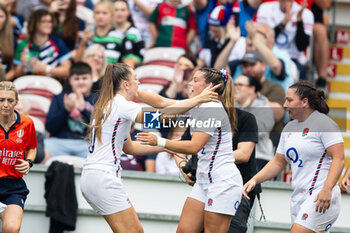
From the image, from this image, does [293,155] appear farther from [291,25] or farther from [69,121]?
[291,25]

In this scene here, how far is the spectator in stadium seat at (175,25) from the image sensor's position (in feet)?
34.9

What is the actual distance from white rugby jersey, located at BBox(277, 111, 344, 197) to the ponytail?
1581mm

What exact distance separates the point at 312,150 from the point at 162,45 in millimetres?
5134

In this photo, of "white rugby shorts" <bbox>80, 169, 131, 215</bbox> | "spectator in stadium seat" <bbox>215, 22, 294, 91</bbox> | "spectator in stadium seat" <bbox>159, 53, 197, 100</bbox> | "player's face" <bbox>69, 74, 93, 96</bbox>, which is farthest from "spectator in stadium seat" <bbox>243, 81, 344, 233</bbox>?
"player's face" <bbox>69, 74, 93, 96</bbox>

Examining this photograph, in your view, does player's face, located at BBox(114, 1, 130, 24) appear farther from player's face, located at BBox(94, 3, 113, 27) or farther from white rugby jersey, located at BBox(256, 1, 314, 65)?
white rugby jersey, located at BBox(256, 1, 314, 65)

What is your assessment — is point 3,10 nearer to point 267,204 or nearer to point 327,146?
point 267,204

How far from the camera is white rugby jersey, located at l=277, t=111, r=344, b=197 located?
19.3 ft

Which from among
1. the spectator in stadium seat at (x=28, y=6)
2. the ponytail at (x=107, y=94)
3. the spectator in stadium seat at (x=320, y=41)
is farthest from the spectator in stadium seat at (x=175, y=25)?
the ponytail at (x=107, y=94)

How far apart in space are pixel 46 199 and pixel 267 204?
2.40m

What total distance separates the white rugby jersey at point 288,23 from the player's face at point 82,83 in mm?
2798

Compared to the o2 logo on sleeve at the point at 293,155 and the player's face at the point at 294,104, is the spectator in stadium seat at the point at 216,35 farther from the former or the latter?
the o2 logo on sleeve at the point at 293,155

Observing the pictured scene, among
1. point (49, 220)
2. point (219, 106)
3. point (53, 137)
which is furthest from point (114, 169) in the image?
point (53, 137)

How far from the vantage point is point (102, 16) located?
10328mm

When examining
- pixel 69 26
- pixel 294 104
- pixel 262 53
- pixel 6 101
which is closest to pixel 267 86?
pixel 262 53
